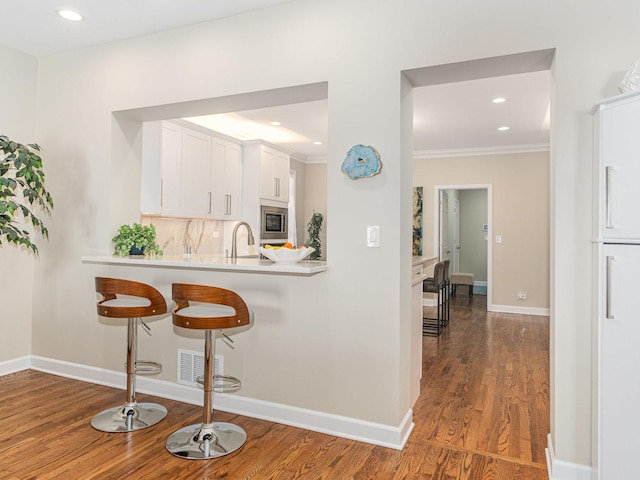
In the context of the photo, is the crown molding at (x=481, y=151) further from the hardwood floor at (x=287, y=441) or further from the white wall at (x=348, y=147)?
the white wall at (x=348, y=147)

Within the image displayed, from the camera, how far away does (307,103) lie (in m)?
4.74

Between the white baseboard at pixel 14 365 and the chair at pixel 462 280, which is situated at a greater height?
the chair at pixel 462 280

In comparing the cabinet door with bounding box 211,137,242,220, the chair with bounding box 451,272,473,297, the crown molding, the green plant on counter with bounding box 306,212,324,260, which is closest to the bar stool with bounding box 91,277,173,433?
the cabinet door with bounding box 211,137,242,220

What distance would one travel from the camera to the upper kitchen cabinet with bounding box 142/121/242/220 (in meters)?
4.25

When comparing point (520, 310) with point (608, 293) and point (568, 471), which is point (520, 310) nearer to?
point (568, 471)

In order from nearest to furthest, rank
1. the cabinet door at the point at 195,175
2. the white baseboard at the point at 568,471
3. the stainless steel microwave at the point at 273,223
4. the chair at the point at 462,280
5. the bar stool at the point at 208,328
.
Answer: the white baseboard at the point at 568,471 < the bar stool at the point at 208,328 < the cabinet door at the point at 195,175 < the stainless steel microwave at the point at 273,223 < the chair at the point at 462,280

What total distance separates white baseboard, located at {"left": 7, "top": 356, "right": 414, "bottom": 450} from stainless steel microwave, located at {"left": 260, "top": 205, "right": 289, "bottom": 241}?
3.02 meters

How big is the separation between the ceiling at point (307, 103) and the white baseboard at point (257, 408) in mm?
2584

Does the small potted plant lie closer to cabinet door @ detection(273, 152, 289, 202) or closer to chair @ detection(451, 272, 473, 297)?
cabinet door @ detection(273, 152, 289, 202)

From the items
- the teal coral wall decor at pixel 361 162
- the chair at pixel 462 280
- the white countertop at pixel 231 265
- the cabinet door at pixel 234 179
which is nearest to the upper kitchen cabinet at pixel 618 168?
the teal coral wall decor at pixel 361 162

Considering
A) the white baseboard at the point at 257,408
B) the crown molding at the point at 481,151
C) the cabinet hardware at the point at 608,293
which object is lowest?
the white baseboard at the point at 257,408

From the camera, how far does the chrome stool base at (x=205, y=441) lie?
2357 mm

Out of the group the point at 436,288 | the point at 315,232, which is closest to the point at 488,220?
the point at 436,288

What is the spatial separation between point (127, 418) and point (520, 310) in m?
5.98
